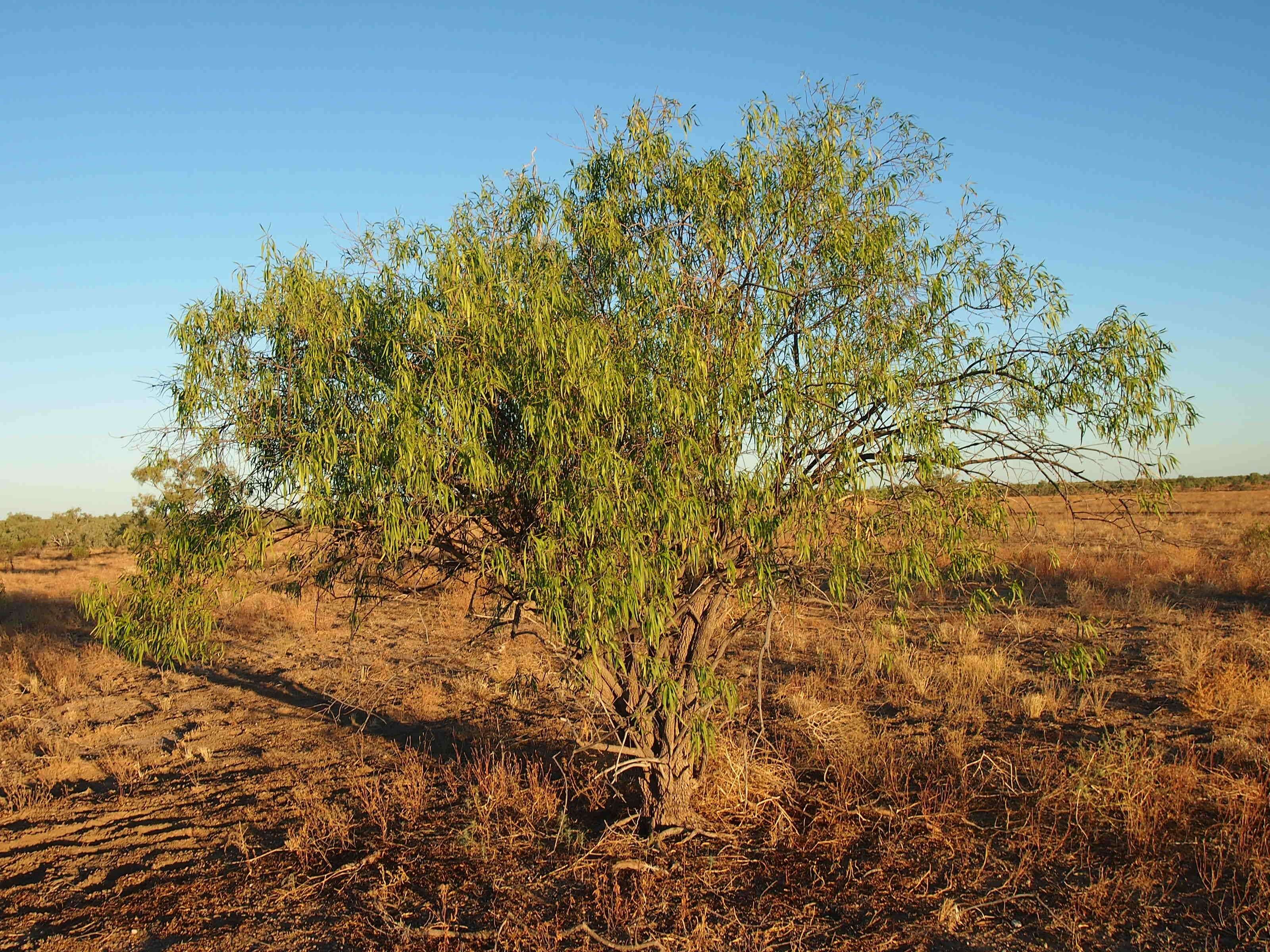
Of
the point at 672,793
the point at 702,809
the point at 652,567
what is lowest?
the point at 702,809

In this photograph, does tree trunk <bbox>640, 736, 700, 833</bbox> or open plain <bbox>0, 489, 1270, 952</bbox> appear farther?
tree trunk <bbox>640, 736, 700, 833</bbox>

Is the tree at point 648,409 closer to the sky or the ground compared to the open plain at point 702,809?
closer to the sky

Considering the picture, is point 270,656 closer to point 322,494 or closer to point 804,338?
point 322,494

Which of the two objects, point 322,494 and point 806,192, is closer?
point 322,494

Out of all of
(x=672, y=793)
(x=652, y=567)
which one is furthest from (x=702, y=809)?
(x=652, y=567)

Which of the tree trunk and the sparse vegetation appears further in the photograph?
the tree trunk

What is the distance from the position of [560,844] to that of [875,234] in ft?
16.3

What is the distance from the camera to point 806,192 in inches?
227

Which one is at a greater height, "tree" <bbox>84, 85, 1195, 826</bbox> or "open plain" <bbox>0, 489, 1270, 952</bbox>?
"tree" <bbox>84, 85, 1195, 826</bbox>

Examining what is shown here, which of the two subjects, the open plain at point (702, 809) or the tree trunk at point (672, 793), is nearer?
the open plain at point (702, 809)

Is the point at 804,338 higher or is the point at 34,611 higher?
the point at 804,338

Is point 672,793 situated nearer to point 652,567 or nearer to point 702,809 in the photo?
point 702,809

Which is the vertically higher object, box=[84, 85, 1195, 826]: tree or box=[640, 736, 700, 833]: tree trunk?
box=[84, 85, 1195, 826]: tree

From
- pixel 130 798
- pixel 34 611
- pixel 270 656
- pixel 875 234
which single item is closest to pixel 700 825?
pixel 875 234
